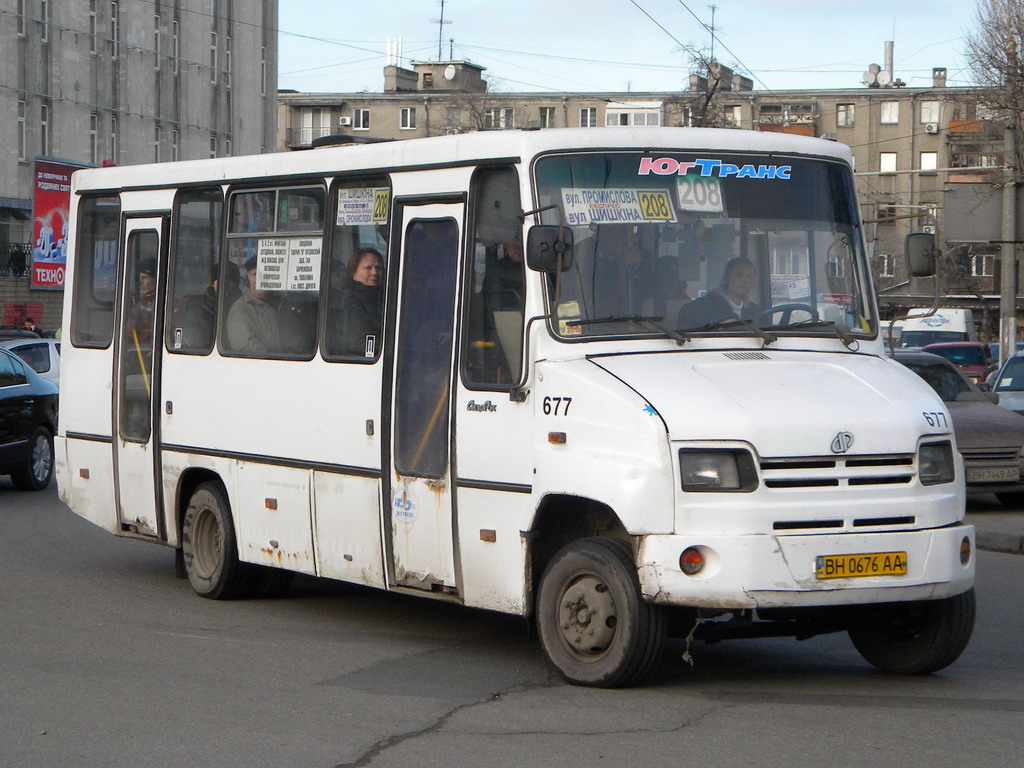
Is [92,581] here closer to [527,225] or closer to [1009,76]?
[527,225]

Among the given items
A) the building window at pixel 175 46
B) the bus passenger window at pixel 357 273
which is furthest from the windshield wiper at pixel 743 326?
the building window at pixel 175 46

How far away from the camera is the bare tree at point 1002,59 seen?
31.4 m

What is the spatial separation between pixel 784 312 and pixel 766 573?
5.58 ft

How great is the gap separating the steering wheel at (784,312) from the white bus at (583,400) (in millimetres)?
14

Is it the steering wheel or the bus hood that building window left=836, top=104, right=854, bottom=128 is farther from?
the bus hood

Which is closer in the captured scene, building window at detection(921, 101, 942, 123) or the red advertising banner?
the red advertising banner

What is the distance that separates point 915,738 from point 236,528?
5116 mm

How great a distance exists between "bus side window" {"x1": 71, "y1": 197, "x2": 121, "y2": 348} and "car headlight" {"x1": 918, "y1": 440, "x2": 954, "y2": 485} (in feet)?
20.8

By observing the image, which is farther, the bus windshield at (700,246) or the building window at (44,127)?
the building window at (44,127)

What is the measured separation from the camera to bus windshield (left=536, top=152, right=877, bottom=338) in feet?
26.1

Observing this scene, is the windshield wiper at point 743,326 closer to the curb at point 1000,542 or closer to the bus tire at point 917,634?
the bus tire at point 917,634

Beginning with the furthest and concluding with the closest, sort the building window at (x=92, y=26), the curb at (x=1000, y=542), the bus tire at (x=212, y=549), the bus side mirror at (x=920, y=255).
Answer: the building window at (x=92, y=26) → the curb at (x=1000, y=542) → the bus tire at (x=212, y=549) → the bus side mirror at (x=920, y=255)

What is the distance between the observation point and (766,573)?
278 inches

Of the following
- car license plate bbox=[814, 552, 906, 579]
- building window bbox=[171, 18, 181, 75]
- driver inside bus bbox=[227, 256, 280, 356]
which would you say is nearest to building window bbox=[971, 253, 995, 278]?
building window bbox=[171, 18, 181, 75]
